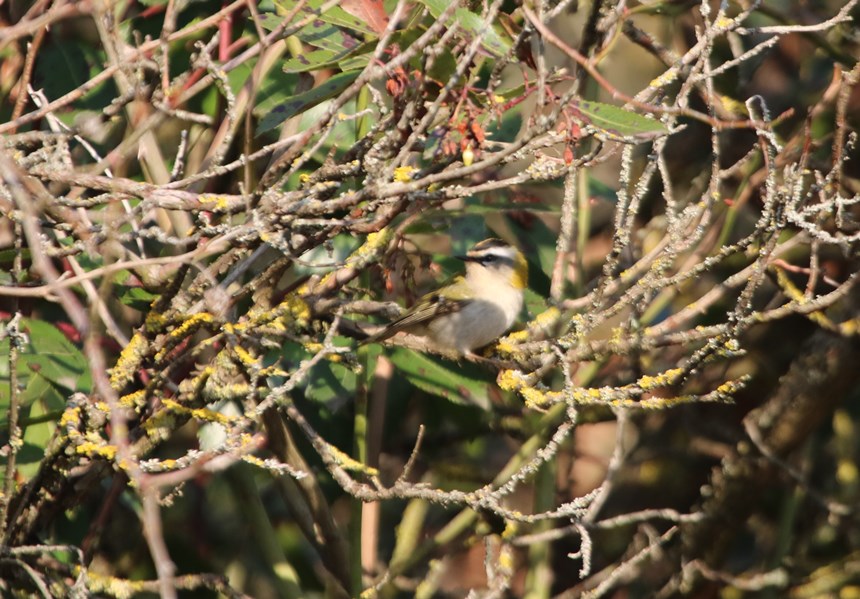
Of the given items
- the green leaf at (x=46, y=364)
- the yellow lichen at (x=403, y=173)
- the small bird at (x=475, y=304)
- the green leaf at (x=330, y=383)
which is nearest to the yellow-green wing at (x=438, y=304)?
the small bird at (x=475, y=304)

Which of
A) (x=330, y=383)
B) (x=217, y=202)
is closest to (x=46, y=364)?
(x=330, y=383)

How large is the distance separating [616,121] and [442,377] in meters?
1.22

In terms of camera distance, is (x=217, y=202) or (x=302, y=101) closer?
(x=217, y=202)

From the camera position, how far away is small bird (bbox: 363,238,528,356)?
130 inches

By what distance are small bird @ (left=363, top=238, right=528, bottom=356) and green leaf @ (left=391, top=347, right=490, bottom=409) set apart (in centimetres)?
6

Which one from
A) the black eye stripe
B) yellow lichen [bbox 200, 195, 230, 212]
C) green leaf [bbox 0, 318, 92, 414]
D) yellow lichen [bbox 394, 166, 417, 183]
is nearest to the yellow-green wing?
the black eye stripe

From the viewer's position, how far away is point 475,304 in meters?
3.48

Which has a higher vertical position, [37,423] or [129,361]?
[129,361]

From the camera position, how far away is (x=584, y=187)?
3.49 metres

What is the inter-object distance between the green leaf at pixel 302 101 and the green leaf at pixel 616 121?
57 centimetres

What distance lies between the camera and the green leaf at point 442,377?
9.83 feet

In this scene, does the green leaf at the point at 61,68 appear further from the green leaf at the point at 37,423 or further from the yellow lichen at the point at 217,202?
the yellow lichen at the point at 217,202

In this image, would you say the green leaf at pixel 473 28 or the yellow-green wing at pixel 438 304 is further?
the yellow-green wing at pixel 438 304

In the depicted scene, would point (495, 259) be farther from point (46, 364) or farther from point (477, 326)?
point (46, 364)
